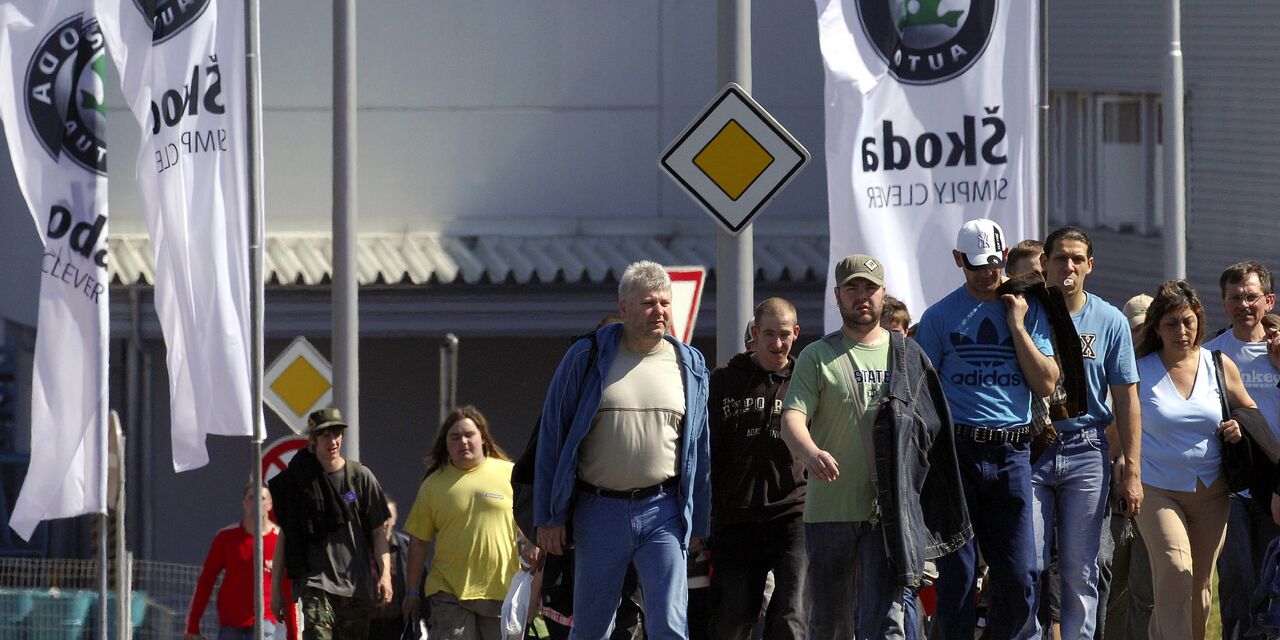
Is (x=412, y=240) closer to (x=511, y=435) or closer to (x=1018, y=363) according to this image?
(x=511, y=435)

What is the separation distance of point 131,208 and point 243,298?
9144mm

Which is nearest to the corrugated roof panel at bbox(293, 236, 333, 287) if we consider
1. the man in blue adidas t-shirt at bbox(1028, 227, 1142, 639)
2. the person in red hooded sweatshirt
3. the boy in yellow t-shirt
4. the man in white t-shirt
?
the person in red hooded sweatshirt

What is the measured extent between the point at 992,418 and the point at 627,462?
1.48 m

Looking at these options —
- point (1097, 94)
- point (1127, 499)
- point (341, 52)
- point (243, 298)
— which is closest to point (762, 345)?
point (1127, 499)

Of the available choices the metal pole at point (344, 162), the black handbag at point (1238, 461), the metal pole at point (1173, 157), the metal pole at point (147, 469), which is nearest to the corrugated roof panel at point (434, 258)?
the metal pole at point (147, 469)

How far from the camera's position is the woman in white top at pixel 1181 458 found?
9.84 meters

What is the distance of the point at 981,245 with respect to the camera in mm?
8812

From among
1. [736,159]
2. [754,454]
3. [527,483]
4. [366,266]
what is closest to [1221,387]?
[754,454]

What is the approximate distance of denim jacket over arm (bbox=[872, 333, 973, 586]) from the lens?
8445 millimetres

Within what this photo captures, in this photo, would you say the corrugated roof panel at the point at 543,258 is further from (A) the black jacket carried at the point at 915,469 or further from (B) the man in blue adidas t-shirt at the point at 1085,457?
(A) the black jacket carried at the point at 915,469

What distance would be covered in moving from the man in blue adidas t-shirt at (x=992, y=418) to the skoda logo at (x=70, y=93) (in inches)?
233

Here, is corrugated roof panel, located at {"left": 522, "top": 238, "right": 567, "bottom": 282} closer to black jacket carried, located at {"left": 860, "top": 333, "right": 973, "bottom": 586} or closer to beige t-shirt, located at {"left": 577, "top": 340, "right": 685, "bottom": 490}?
beige t-shirt, located at {"left": 577, "top": 340, "right": 685, "bottom": 490}

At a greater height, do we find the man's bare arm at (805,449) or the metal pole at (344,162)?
the metal pole at (344,162)

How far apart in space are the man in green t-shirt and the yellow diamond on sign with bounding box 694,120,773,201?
1.55 m
